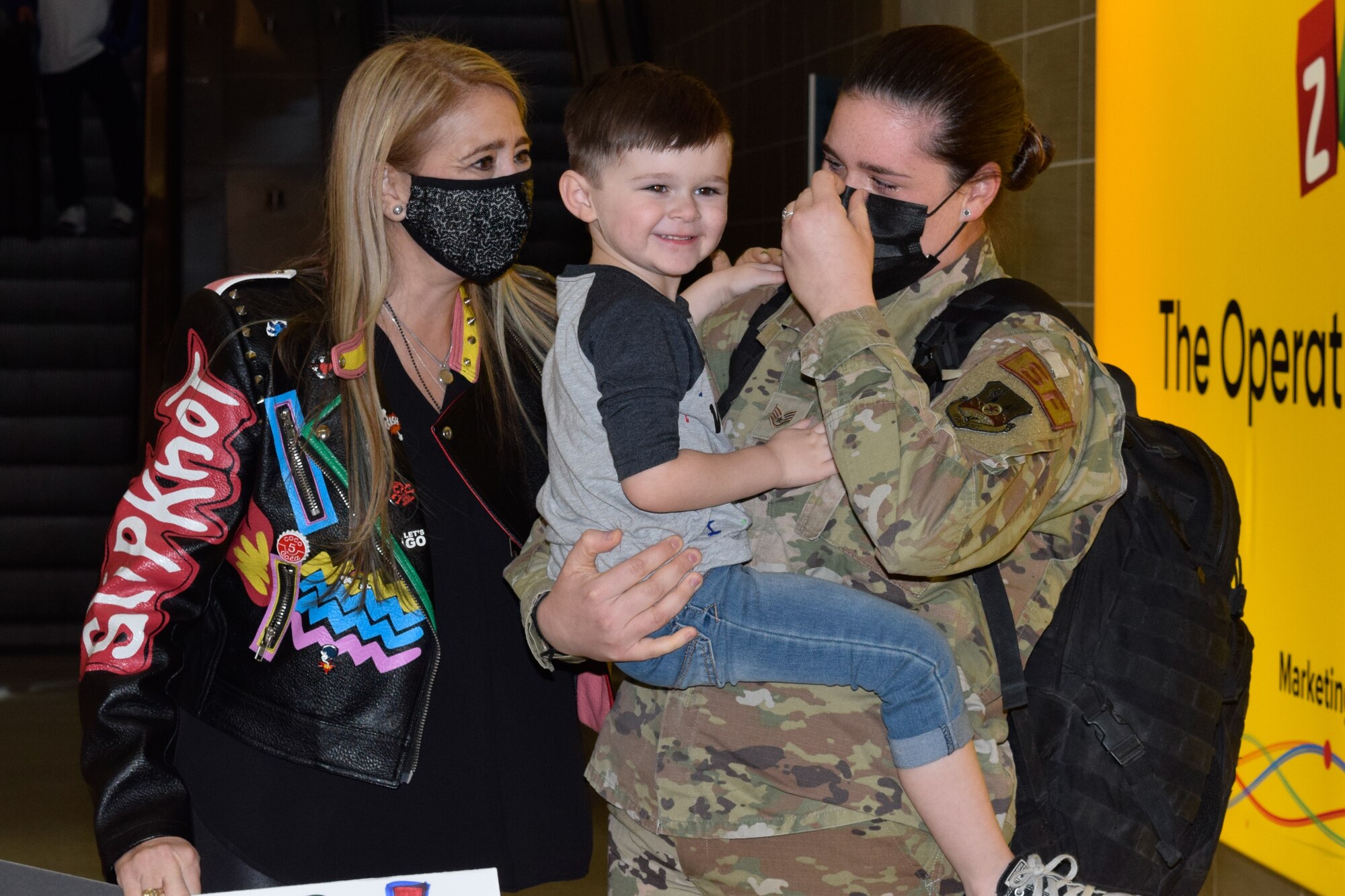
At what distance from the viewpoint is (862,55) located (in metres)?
1.87

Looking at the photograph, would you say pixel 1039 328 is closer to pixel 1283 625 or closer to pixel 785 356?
pixel 785 356

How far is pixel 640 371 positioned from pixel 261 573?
679mm

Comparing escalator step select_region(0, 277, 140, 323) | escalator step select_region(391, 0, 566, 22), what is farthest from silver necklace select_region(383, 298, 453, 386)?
escalator step select_region(391, 0, 566, 22)

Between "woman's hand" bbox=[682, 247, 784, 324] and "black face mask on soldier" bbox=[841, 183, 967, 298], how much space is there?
23cm

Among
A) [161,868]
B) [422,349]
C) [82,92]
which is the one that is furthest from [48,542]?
[161,868]

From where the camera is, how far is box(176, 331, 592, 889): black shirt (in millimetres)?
1910

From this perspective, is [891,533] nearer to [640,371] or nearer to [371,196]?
[640,371]

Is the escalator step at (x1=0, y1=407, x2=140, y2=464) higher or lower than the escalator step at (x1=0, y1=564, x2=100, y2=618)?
above

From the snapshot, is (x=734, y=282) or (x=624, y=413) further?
(x=734, y=282)

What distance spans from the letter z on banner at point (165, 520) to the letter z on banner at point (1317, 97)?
2.60 metres

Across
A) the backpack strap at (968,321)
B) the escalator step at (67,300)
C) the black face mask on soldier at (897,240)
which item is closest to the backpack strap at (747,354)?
the black face mask on soldier at (897,240)

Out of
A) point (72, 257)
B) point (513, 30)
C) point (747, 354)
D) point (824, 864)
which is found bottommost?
point (824, 864)

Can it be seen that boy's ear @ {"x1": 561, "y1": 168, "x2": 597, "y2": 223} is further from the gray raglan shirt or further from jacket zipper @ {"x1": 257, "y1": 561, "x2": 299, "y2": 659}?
jacket zipper @ {"x1": 257, "y1": 561, "x2": 299, "y2": 659}

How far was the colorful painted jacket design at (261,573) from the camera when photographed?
1.80 metres
